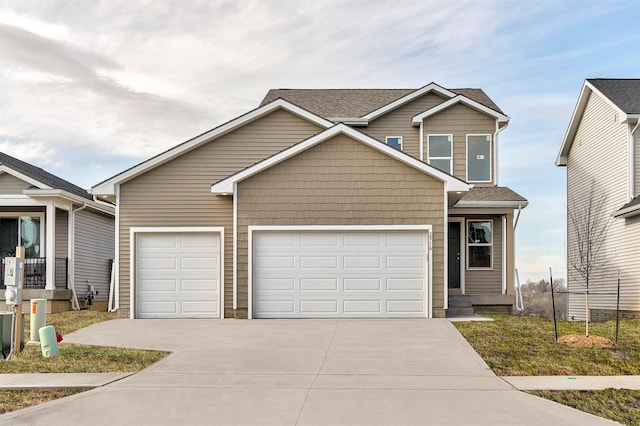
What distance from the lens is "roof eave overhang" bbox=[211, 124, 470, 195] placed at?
18188 mm

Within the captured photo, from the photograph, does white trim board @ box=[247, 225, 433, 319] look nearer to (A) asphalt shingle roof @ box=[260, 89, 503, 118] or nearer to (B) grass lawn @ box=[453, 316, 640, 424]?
(B) grass lawn @ box=[453, 316, 640, 424]

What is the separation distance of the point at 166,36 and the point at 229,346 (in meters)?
10.7

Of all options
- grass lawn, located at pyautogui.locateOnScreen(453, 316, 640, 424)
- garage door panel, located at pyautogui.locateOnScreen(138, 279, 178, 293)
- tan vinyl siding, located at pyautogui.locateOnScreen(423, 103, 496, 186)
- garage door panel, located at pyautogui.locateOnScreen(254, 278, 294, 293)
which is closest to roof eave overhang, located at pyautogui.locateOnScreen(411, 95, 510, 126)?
tan vinyl siding, located at pyautogui.locateOnScreen(423, 103, 496, 186)

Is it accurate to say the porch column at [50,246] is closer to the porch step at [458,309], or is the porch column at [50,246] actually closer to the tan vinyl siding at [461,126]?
the tan vinyl siding at [461,126]

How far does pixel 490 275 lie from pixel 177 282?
10.00m

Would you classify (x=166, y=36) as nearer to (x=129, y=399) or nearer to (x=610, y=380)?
(x=129, y=399)

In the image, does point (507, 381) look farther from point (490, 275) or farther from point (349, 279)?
point (490, 275)

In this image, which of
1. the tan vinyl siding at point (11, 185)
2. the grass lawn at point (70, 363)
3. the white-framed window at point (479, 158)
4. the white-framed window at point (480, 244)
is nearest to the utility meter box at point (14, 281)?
the grass lawn at point (70, 363)

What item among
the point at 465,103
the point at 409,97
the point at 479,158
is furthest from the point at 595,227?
the point at 409,97

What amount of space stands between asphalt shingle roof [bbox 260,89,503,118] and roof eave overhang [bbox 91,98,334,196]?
3200mm

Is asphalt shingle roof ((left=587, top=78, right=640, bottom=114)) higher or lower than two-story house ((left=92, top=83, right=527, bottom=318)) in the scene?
higher

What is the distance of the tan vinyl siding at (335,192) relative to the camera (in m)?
18.4

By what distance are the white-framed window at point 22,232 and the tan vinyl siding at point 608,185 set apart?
19.3m

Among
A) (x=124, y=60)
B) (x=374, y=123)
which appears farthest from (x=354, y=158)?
(x=124, y=60)
